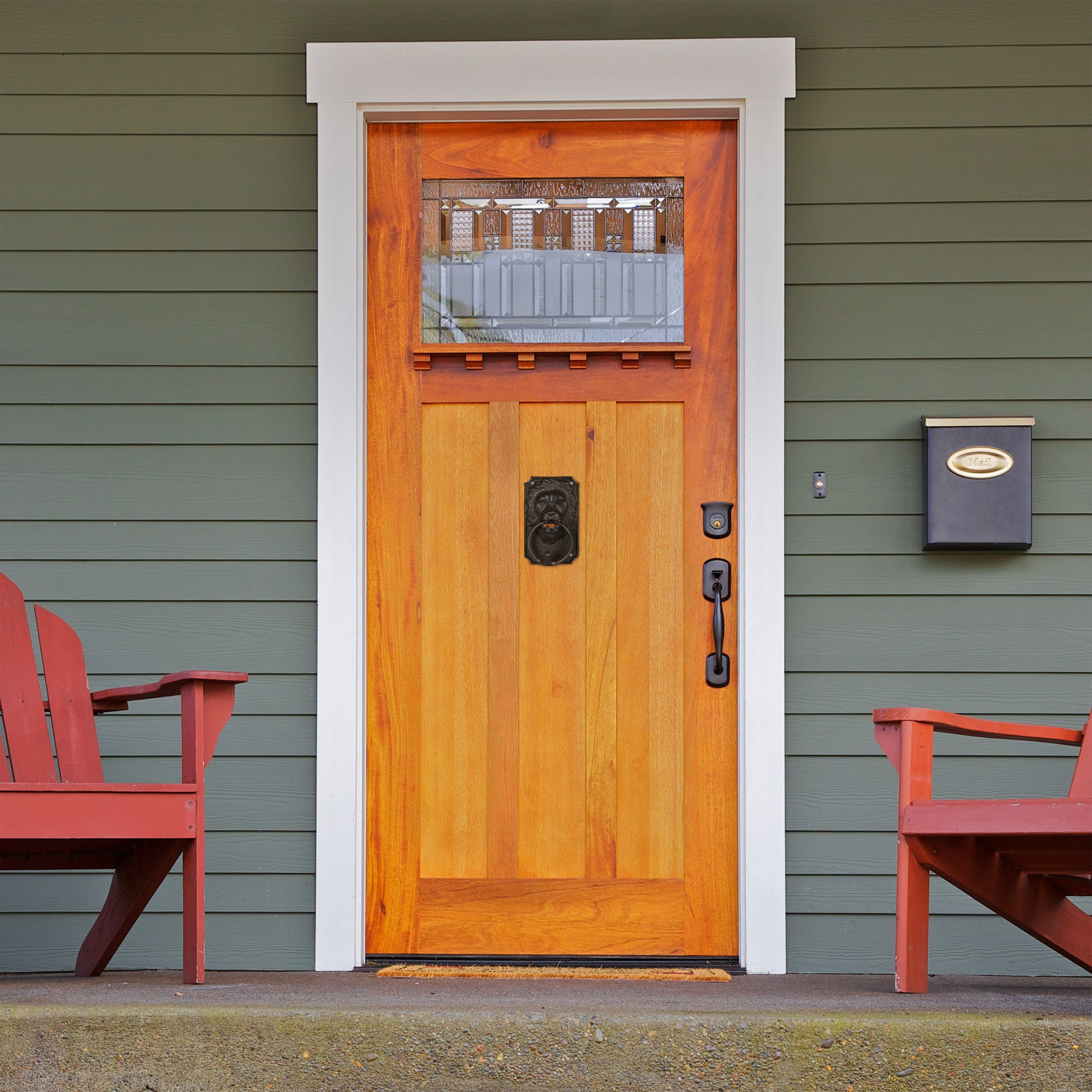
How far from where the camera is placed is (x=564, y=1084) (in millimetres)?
1527

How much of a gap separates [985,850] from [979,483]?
1.02m

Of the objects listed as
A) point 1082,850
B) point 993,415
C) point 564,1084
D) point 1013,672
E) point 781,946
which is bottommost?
point 781,946

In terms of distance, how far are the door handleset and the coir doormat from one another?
2.23 ft

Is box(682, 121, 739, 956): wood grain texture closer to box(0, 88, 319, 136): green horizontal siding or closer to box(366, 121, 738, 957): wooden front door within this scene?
box(366, 121, 738, 957): wooden front door

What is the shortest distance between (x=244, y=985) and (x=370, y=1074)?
60cm

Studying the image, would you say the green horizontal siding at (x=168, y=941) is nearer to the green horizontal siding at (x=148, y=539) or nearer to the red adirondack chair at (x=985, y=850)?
the green horizontal siding at (x=148, y=539)

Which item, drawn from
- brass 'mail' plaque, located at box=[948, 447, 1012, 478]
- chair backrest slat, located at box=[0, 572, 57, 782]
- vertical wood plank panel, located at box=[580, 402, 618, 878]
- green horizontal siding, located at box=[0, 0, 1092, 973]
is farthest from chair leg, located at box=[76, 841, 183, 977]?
brass 'mail' plaque, located at box=[948, 447, 1012, 478]

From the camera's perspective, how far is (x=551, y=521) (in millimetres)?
2779

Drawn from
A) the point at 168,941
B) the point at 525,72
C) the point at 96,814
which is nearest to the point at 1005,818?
the point at 96,814

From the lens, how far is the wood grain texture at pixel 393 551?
8.95ft

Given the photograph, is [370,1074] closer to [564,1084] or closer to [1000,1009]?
[564,1084]

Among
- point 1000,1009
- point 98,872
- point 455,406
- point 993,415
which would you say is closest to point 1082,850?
point 1000,1009

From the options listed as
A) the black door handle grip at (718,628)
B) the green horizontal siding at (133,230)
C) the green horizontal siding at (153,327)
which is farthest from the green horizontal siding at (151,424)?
the black door handle grip at (718,628)

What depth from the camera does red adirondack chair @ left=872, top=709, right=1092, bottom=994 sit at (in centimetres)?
178
